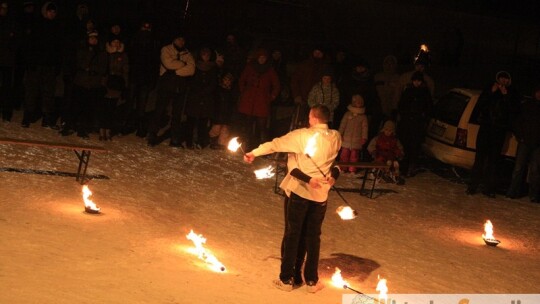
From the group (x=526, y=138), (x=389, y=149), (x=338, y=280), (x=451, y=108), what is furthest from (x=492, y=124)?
(x=338, y=280)

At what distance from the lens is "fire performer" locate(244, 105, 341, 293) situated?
982 cm

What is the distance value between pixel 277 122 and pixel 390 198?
4562 millimetres

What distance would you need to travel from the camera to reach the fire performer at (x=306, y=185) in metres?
9.82

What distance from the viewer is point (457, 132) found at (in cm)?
1791

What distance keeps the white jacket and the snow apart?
1077 millimetres

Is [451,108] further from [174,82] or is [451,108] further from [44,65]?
[44,65]

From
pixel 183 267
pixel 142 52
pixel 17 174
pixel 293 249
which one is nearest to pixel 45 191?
pixel 17 174

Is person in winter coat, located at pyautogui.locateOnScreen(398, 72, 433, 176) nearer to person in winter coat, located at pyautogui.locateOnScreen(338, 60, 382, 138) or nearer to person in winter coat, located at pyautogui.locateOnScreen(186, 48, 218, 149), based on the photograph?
person in winter coat, located at pyautogui.locateOnScreen(338, 60, 382, 138)

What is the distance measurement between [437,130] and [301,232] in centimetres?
909

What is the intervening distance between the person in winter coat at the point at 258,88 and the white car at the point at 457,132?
10.7ft

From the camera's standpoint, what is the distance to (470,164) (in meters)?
17.9

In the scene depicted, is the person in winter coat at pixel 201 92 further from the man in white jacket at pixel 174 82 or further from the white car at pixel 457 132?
the white car at pixel 457 132

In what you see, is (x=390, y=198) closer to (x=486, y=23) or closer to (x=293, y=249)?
(x=293, y=249)

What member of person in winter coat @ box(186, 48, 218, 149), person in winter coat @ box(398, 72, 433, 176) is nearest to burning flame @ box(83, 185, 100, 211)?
person in winter coat @ box(186, 48, 218, 149)
